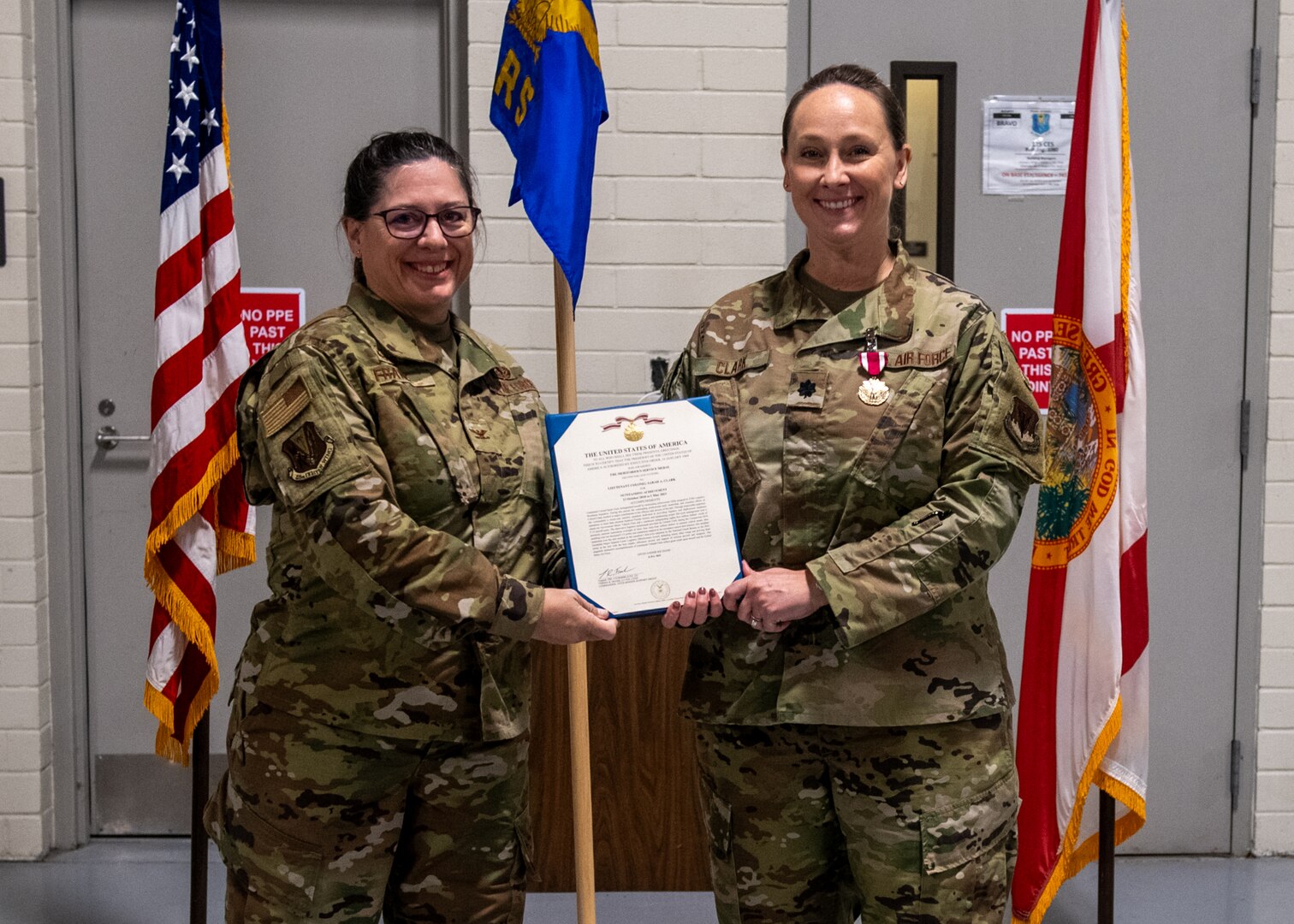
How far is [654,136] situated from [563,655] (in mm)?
1297

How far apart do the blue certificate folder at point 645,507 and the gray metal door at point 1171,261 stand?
5.38ft

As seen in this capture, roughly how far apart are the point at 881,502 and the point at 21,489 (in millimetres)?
2351

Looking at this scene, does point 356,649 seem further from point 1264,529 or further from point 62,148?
point 1264,529

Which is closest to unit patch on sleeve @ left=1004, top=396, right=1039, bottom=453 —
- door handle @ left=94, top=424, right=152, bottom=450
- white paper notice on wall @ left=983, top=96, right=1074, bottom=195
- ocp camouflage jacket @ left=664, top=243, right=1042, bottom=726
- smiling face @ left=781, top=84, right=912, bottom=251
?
ocp camouflage jacket @ left=664, top=243, right=1042, bottom=726

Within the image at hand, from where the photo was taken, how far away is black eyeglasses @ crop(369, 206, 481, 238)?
1.78 meters

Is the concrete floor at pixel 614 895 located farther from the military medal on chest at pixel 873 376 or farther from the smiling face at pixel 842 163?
the smiling face at pixel 842 163

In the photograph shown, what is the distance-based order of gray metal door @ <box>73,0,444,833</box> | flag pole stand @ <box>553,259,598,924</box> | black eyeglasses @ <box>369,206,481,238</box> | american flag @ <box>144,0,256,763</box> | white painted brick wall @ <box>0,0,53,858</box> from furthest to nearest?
gray metal door @ <box>73,0,444,833</box>
white painted brick wall @ <box>0,0,53,858</box>
american flag @ <box>144,0,256,763</box>
flag pole stand @ <box>553,259,598,924</box>
black eyeglasses @ <box>369,206,481,238</box>

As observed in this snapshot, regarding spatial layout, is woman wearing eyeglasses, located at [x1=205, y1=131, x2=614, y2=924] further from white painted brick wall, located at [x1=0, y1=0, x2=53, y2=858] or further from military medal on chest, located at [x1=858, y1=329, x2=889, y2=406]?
white painted brick wall, located at [x1=0, y1=0, x2=53, y2=858]

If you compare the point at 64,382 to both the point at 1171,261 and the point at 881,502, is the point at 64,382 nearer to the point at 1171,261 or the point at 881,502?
the point at 881,502

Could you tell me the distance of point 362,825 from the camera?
178 cm

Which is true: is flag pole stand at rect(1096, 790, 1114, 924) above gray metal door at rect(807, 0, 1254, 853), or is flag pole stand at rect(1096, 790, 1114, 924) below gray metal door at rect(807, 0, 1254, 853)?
below

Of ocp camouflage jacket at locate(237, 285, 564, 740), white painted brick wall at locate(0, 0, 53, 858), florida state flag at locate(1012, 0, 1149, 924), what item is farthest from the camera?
white painted brick wall at locate(0, 0, 53, 858)

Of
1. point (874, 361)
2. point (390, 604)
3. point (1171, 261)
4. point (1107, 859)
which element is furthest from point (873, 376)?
point (1171, 261)

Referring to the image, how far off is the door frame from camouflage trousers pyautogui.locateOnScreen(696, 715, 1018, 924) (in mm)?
1770
